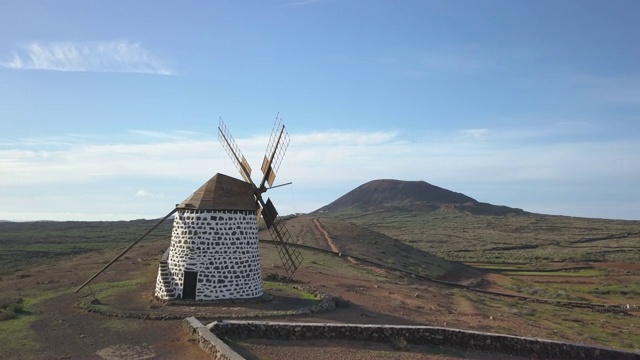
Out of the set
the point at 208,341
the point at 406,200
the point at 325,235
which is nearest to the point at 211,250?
the point at 208,341

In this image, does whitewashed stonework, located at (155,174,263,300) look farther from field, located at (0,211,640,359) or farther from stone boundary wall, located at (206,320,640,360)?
stone boundary wall, located at (206,320,640,360)

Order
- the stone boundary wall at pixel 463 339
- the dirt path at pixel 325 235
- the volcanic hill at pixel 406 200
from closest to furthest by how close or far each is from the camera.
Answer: the stone boundary wall at pixel 463 339, the dirt path at pixel 325 235, the volcanic hill at pixel 406 200

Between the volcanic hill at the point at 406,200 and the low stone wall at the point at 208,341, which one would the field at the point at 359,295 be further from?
the volcanic hill at the point at 406,200

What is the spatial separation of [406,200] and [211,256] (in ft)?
484

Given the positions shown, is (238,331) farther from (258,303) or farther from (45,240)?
(45,240)

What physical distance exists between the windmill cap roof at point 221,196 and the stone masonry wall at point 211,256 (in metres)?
0.27

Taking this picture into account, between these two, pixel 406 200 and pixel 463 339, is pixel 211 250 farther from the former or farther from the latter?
pixel 406 200

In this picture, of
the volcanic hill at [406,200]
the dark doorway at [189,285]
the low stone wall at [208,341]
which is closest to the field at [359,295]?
the low stone wall at [208,341]

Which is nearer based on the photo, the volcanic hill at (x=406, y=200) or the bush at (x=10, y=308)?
the bush at (x=10, y=308)

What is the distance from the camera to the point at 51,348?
14.4 metres

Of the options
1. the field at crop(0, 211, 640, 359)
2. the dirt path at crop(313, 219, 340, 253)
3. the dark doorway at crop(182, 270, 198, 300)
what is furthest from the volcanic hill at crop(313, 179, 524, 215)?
the dark doorway at crop(182, 270, 198, 300)

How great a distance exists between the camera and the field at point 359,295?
15727 millimetres

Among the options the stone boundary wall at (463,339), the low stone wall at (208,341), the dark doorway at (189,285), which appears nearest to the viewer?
the low stone wall at (208,341)

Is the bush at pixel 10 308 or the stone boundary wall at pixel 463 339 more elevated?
the bush at pixel 10 308
